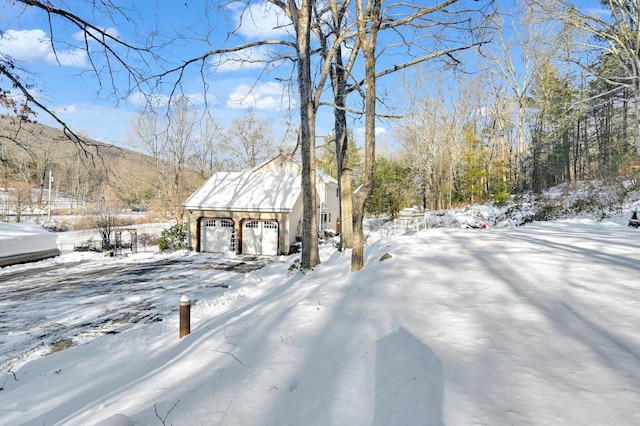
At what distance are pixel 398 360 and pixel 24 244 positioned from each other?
1921cm

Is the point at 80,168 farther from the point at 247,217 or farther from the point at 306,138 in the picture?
the point at 306,138

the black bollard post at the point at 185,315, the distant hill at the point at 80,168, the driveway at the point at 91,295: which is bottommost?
the driveway at the point at 91,295

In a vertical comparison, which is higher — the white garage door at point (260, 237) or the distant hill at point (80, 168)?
the distant hill at point (80, 168)

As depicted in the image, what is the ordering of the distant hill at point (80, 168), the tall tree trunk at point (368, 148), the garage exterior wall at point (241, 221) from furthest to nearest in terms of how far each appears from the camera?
the garage exterior wall at point (241, 221) < the tall tree trunk at point (368, 148) < the distant hill at point (80, 168)

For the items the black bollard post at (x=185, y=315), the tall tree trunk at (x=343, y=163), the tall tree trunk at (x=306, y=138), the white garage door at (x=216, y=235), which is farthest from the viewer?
the white garage door at (x=216, y=235)

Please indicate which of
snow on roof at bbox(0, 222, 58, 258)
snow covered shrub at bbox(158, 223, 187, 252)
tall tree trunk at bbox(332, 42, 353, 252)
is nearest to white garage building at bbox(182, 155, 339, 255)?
snow covered shrub at bbox(158, 223, 187, 252)

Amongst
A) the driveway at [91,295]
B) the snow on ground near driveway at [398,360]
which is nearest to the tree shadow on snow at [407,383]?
the snow on ground near driveway at [398,360]

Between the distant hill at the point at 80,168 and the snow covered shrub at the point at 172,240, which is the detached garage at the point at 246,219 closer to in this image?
the snow covered shrub at the point at 172,240

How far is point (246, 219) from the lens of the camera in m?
17.5

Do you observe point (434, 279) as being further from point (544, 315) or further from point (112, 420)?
point (112, 420)

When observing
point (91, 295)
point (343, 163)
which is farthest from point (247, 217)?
point (91, 295)

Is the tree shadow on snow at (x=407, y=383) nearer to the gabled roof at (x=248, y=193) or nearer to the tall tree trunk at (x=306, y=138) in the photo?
the tall tree trunk at (x=306, y=138)

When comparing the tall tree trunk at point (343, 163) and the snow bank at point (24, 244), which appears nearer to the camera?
the tall tree trunk at point (343, 163)

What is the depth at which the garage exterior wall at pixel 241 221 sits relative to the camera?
55.7 feet
